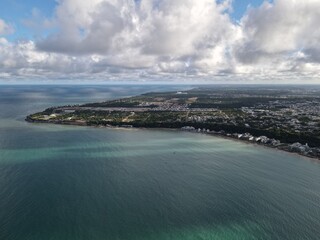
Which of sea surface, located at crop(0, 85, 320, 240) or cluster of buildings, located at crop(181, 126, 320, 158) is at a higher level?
sea surface, located at crop(0, 85, 320, 240)

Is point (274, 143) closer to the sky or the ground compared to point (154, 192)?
closer to the ground

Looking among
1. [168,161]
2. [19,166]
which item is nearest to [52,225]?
[19,166]

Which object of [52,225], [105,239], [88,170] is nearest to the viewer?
[105,239]

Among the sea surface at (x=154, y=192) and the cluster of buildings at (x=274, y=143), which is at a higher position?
the sea surface at (x=154, y=192)

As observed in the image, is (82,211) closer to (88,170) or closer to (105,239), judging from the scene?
(105,239)

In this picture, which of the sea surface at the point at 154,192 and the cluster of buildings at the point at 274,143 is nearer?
the sea surface at the point at 154,192

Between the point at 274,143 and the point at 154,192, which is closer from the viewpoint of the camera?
the point at 154,192

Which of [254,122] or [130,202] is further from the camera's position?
[254,122]

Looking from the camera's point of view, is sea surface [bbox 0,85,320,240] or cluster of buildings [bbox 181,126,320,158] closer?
sea surface [bbox 0,85,320,240]
